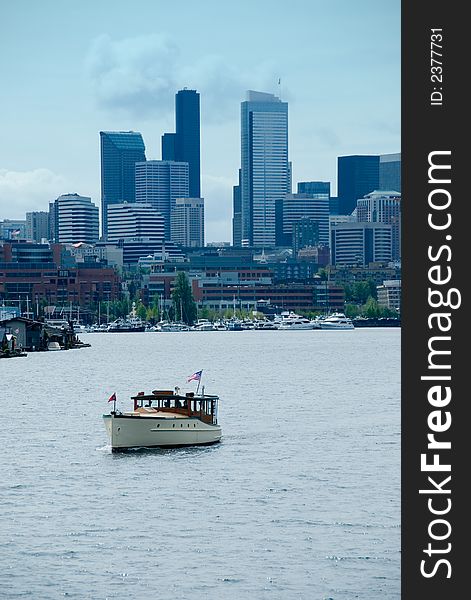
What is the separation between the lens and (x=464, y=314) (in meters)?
21.7

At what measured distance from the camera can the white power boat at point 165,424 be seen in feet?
221

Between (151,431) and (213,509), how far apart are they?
56.5 ft

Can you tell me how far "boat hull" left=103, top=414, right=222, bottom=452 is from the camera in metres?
67.2

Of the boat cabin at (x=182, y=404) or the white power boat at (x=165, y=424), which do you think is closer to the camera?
the white power boat at (x=165, y=424)

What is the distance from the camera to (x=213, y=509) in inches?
1999

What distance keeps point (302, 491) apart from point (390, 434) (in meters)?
23.6

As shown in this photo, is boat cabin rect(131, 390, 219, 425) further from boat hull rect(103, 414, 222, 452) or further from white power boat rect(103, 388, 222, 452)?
boat hull rect(103, 414, 222, 452)

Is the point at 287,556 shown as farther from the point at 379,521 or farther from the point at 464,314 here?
the point at 464,314

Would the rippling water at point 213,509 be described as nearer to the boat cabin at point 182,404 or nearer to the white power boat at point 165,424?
the white power boat at point 165,424

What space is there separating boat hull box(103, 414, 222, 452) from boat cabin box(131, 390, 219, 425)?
1.72ft

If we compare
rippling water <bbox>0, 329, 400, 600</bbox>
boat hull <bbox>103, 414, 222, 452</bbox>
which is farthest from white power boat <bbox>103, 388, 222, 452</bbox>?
rippling water <bbox>0, 329, 400, 600</bbox>

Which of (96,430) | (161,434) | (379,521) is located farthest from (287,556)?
(96,430)

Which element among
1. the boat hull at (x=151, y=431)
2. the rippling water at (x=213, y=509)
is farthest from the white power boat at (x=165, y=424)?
the rippling water at (x=213, y=509)

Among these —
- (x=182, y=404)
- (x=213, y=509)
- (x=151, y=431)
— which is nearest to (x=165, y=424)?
(x=151, y=431)
